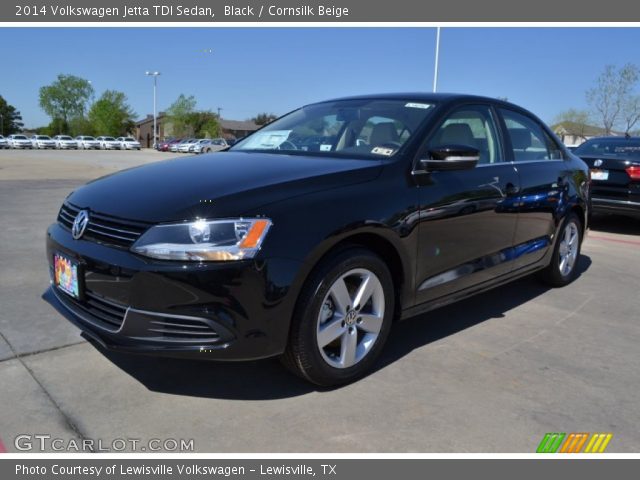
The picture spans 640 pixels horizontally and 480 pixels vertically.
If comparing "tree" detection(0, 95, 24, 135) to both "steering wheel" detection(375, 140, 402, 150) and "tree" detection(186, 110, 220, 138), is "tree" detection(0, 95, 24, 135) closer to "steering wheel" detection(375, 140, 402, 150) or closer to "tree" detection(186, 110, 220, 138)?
"tree" detection(186, 110, 220, 138)

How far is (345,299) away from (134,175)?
1.47 metres

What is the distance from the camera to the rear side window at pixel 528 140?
14.3ft

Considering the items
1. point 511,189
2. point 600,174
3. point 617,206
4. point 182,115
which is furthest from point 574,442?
point 182,115

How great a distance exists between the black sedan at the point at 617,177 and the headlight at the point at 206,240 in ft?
23.5

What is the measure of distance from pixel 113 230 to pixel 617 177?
25.0 ft

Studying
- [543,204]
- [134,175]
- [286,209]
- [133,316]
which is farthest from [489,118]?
[133,316]

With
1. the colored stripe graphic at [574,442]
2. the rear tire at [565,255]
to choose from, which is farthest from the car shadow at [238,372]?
the rear tire at [565,255]

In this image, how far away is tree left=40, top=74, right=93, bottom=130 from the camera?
Answer: 8788 centimetres

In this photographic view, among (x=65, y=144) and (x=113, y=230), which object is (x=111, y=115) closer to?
(x=65, y=144)

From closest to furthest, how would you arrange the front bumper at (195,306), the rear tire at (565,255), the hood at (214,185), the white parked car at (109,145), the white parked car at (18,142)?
the front bumper at (195,306)
the hood at (214,185)
the rear tire at (565,255)
the white parked car at (18,142)
the white parked car at (109,145)

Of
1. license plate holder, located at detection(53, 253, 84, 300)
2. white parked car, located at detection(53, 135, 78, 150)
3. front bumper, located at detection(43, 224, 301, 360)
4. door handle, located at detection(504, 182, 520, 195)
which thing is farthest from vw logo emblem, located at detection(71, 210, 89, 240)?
white parked car, located at detection(53, 135, 78, 150)

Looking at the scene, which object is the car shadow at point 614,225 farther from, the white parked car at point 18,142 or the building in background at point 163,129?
the building in background at point 163,129
